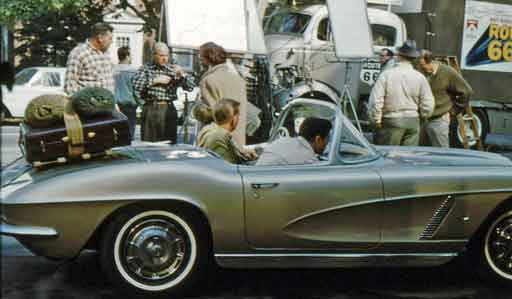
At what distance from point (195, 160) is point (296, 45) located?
858 cm

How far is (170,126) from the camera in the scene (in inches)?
334

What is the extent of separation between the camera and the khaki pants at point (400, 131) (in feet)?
25.3

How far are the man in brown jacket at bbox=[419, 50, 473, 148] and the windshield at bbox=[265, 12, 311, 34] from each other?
205 inches

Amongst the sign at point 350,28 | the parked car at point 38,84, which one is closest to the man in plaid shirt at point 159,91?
the sign at point 350,28

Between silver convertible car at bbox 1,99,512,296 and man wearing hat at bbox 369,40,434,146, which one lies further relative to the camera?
man wearing hat at bbox 369,40,434,146

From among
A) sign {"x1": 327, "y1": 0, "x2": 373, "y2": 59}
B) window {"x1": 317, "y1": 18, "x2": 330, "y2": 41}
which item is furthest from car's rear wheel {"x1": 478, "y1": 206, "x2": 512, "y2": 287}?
window {"x1": 317, "y1": 18, "x2": 330, "y2": 41}

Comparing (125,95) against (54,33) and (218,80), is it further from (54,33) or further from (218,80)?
(54,33)

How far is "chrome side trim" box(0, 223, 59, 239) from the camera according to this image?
14.5ft

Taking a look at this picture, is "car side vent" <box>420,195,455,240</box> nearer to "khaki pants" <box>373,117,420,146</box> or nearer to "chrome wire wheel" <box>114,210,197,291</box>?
"chrome wire wheel" <box>114,210,197,291</box>

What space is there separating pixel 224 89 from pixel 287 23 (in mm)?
6224

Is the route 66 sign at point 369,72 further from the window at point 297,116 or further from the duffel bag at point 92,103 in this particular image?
the duffel bag at point 92,103

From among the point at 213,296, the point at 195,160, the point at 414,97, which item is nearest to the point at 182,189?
the point at 195,160

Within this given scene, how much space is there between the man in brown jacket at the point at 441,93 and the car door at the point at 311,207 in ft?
12.2

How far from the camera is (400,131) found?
7.74 metres
